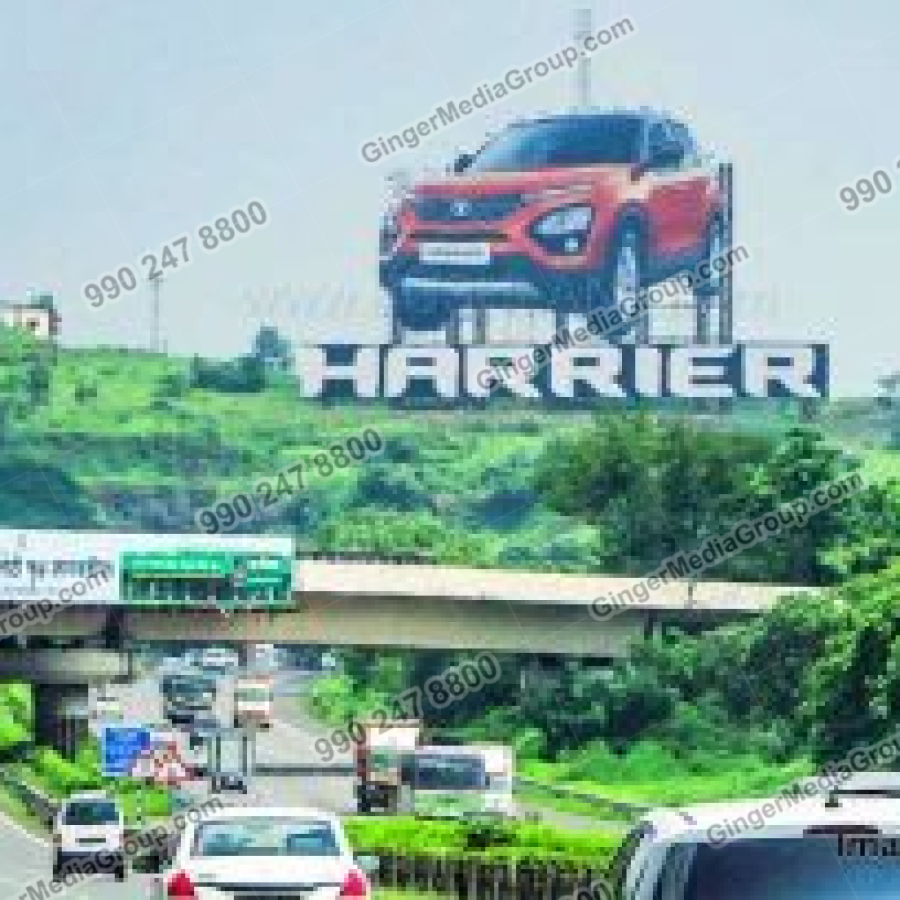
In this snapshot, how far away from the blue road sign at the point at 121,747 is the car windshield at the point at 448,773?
23311mm

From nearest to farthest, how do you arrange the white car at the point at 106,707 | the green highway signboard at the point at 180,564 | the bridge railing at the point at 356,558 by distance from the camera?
1. the bridge railing at the point at 356,558
2. the green highway signboard at the point at 180,564
3. the white car at the point at 106,707

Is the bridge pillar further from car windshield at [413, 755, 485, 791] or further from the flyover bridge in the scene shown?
car windshield at [413, 755, 485, 791]

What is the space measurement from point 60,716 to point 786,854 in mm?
107944

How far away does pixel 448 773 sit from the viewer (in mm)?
93875

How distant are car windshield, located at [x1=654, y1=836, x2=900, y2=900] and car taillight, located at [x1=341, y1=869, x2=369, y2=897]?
50.6 feet

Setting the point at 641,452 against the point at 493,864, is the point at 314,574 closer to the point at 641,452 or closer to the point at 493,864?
the point at 641,452

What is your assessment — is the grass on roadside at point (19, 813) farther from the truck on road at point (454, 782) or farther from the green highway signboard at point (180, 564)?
the truck on road at point (454, 782)

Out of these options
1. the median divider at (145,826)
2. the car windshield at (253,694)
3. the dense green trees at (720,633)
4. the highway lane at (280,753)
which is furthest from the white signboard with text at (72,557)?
the car windshield at (253,694)

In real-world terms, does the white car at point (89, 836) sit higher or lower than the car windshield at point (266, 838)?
lower

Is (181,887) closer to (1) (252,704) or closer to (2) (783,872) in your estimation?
(2) (783,872)

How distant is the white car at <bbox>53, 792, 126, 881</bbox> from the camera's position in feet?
216

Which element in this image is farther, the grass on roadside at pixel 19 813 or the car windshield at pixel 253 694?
the car windshield at pixel 253 694

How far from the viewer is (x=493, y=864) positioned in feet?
169

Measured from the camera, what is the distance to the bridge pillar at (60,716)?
122 m
